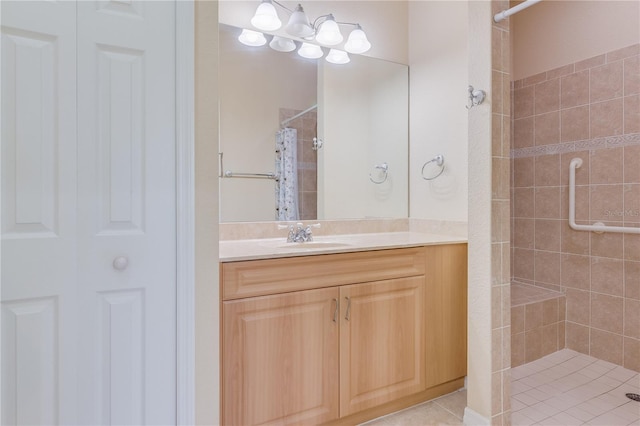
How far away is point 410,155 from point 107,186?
76.2 inches

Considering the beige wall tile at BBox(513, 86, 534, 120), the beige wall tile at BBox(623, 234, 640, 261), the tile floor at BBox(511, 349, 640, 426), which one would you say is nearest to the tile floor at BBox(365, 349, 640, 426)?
the tile floor at BBox(511, 349, 640, 426)

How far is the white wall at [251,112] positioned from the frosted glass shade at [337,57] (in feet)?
0.69

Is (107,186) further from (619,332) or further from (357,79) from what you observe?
(619,332)

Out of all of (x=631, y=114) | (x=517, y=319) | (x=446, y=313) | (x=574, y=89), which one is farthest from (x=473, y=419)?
(x=574, y=89)

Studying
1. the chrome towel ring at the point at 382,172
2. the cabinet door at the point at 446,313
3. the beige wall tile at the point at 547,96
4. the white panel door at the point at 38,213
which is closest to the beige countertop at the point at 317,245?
the cabinet door at the point at 446,313

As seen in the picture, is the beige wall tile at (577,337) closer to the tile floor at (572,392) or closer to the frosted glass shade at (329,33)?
the tile floor at (572,392)

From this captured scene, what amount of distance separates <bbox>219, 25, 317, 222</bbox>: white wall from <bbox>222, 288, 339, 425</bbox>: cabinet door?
2.27ft

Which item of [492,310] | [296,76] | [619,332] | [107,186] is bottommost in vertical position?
[619,332]

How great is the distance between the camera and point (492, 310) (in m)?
1.59

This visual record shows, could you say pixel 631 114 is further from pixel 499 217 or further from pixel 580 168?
pixel 499 217

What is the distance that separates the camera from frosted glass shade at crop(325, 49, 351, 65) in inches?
88.0

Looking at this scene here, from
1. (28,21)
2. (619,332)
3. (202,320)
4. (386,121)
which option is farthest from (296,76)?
(619,332)

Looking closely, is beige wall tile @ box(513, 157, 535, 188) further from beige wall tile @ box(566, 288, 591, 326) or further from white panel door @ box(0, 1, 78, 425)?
white panel door @ box(0, 1, 78, 425)

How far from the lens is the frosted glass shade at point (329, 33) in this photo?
208 cm
